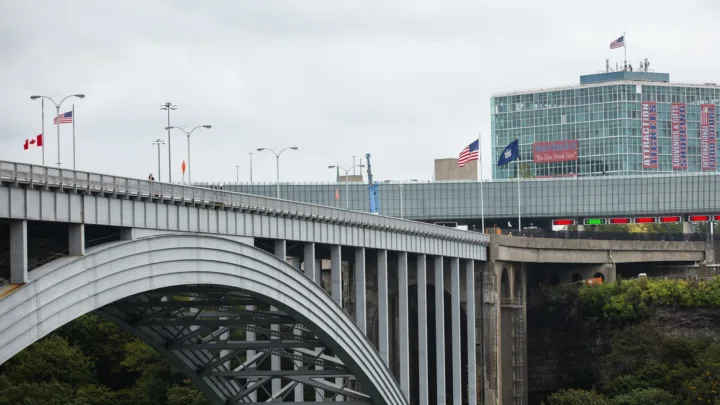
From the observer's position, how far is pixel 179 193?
50469 mm

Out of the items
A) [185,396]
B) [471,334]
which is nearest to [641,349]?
[471,334]

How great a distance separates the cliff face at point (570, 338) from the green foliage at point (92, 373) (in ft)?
85.4

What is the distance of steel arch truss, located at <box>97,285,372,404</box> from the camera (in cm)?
5838

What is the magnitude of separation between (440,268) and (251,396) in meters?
13.1

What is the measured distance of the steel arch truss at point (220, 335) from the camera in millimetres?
58375

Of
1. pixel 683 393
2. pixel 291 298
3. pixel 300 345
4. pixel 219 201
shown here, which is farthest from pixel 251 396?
pixel 683 393

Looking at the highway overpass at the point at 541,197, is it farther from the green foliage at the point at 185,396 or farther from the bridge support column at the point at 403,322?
the bridge support column at the point at 403,322

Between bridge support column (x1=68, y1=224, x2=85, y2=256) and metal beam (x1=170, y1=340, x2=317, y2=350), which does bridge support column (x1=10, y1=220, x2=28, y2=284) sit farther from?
metal beam (x1=170, y1=340, x2=317, y2=350)

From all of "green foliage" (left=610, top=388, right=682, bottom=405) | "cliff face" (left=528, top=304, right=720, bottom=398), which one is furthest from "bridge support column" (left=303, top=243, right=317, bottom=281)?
"cliff face" (left=528, top=304, right=720, bottom=398)

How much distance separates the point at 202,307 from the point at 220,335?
704cm

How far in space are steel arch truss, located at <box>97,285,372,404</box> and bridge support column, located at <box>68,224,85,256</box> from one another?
1207 cm

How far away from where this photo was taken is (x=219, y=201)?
53.6 m

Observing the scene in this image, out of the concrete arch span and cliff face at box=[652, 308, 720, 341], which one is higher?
the concrete arch span

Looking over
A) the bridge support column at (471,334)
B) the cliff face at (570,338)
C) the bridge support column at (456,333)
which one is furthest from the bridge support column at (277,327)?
the cliff face at (570,338)
